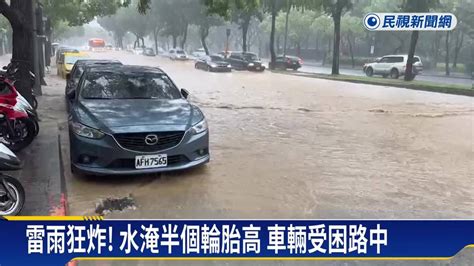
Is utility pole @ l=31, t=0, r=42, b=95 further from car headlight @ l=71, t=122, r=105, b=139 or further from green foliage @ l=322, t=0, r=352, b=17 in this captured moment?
green foliage @ l=322, t=0, r=352, b=17

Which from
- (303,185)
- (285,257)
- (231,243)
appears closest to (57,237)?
(231,243)

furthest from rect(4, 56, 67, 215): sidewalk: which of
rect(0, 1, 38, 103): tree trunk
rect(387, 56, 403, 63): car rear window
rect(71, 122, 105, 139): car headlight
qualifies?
rect(387, 56, 403, 63): car rear window

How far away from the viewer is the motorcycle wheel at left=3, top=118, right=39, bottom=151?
7305 mm

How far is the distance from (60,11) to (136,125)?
2283cm

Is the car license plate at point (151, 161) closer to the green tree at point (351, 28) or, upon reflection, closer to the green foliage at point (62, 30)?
the green foliage at point (62, 30)

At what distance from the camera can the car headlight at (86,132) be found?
5.52m

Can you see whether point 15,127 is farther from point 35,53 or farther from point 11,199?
point 35,53

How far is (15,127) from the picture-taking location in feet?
24.0

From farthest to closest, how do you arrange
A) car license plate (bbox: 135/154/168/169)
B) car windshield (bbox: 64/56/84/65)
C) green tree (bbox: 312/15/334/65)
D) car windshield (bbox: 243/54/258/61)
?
green tree (bbox: 312/15/334/65), car windshield (bbox: 243/54/258/61), car windshield (bbox: 64/56/84/65), car license plate (bbox: 135/154/168/169)

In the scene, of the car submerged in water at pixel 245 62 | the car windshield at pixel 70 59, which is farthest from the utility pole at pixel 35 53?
the car submerged in water at pixel 245 62

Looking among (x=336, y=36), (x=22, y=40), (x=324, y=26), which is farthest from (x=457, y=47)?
(x=22, y=40)

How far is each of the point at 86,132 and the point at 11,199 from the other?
1.23m

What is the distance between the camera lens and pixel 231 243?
3717 mm

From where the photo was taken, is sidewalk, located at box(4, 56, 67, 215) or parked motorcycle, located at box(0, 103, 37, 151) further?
parked motorcycle, located at box(0, 103, 37, 151)
